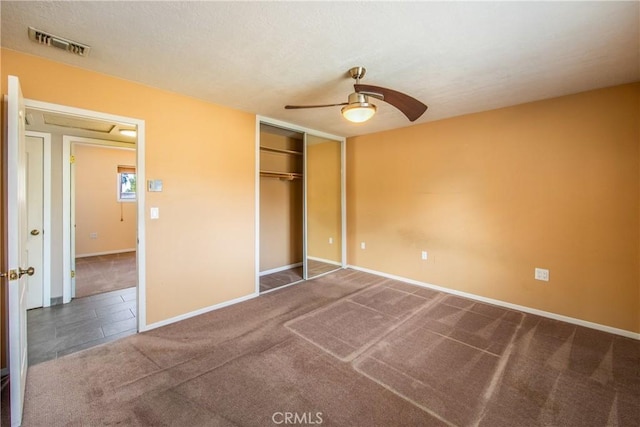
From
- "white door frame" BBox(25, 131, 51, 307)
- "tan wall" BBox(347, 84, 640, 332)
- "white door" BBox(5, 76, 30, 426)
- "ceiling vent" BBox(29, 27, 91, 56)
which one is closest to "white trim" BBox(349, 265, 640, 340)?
"tan wall" BBox(347, 84, 640, 332)

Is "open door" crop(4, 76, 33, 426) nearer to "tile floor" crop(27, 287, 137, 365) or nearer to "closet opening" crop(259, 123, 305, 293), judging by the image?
"tile floor" crop(27, 287, 137, 365)

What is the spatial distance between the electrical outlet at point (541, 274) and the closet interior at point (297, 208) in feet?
9.73

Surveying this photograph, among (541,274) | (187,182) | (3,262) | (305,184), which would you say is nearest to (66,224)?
(3,262)

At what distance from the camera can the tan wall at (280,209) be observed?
194 inches

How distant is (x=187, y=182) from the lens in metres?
3.13

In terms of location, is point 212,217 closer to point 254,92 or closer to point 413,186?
point 254,92

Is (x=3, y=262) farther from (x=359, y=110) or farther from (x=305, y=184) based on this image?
(x=305, y=184)

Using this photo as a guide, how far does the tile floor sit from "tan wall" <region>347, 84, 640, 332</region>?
12.5 feet

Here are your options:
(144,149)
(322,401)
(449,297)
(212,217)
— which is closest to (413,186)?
(449,297)

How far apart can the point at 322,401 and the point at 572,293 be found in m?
3.04

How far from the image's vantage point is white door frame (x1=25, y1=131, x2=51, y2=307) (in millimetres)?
3430

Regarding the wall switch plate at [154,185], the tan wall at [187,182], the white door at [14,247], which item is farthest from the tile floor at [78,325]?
the wall switch plate at [154,185]

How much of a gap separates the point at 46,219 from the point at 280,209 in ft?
10.6

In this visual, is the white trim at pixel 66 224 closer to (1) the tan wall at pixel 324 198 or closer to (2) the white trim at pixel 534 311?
(1) the tan wall at pixel 324 198
